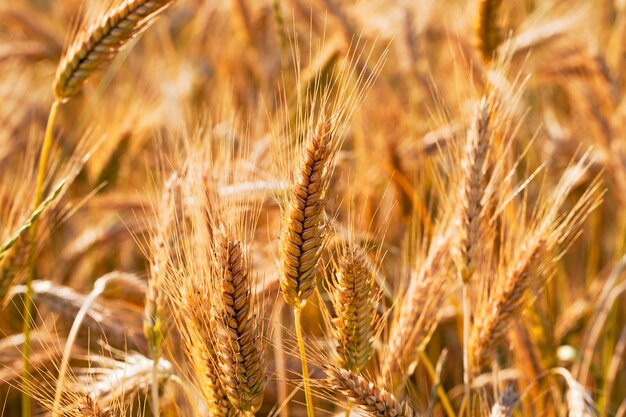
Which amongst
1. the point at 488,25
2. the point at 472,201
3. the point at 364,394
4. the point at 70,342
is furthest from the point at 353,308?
the point at 488,25

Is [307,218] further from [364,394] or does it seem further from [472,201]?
[472,201]

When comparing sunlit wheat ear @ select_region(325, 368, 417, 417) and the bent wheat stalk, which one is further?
the bent wheat stalk

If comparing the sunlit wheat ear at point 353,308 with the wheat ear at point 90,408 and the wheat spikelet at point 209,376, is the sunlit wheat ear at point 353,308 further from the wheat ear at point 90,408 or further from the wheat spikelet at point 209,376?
the wheat ear at point 90,408

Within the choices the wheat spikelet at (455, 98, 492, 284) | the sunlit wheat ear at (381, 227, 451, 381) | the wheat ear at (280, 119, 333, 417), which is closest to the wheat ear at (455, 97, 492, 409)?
the wheat spikelet at (455, 98, 492, 284)

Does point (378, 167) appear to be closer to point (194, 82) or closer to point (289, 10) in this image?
point (289, 10)

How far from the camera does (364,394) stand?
113 cm

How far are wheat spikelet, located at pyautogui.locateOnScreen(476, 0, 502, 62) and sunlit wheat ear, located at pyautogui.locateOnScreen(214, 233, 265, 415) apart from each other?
1121 mm

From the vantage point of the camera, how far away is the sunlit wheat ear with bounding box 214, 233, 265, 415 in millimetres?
1141

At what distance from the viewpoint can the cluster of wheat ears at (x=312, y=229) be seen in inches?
48.2

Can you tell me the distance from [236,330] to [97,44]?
0.77 m

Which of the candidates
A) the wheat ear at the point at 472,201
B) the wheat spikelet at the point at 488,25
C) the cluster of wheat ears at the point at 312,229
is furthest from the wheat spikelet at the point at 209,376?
the wheat spikelet at the point at 488,25

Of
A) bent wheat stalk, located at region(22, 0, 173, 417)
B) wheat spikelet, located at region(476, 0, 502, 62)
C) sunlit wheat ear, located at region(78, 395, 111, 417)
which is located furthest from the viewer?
wheat spikelet, located at region(476, 0, 502, 62)

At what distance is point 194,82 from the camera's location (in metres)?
3.56

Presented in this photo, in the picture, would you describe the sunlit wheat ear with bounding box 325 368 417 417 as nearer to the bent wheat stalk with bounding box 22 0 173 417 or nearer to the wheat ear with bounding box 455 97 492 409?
the wheat ear with bounding box 455 97 492 409
